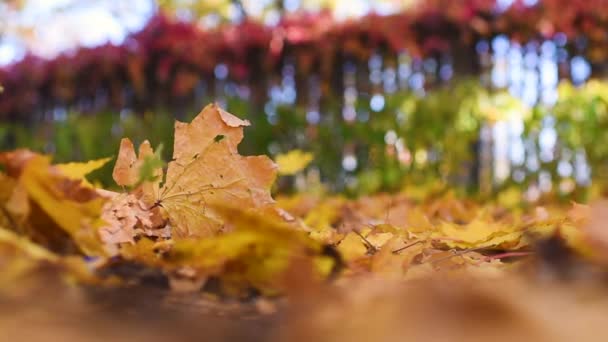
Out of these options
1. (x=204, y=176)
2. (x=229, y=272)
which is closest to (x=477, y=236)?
(x=204, y=176)

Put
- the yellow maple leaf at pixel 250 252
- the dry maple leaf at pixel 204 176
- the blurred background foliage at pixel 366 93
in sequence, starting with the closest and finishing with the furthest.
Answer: the yellow maple leaf at pixel 250 252 → the dry maple leaf at pixel 204 176 → the blurred background foliage at pixel 366 93

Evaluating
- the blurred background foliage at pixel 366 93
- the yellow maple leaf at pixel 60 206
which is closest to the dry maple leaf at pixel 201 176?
the yellow maple leaf at pixel 60 206

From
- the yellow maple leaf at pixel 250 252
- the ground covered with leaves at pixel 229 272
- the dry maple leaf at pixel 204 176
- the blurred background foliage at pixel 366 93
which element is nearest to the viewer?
the ground covered with leaves at pixel 229 272

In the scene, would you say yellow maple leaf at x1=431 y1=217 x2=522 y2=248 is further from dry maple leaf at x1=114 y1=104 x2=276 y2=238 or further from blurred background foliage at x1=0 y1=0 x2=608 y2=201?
blurred background foliage at x1=0 y1=0 x2=608 y2=201

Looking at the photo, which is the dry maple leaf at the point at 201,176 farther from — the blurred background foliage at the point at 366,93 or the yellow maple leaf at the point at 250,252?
the blurred background foliage at the point at 366,93

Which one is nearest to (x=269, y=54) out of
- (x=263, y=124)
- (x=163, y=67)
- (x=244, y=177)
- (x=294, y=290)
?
(x=163, y=67)

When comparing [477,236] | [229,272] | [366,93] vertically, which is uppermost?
[366,93]

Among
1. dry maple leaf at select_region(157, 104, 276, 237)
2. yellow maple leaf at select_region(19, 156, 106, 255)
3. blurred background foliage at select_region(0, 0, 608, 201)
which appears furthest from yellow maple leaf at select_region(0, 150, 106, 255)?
blurred background foliage at select_region(0, 0, 608, 201)

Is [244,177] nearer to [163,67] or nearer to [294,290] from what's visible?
[294,290]

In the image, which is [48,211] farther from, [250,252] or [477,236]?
[477,236]
